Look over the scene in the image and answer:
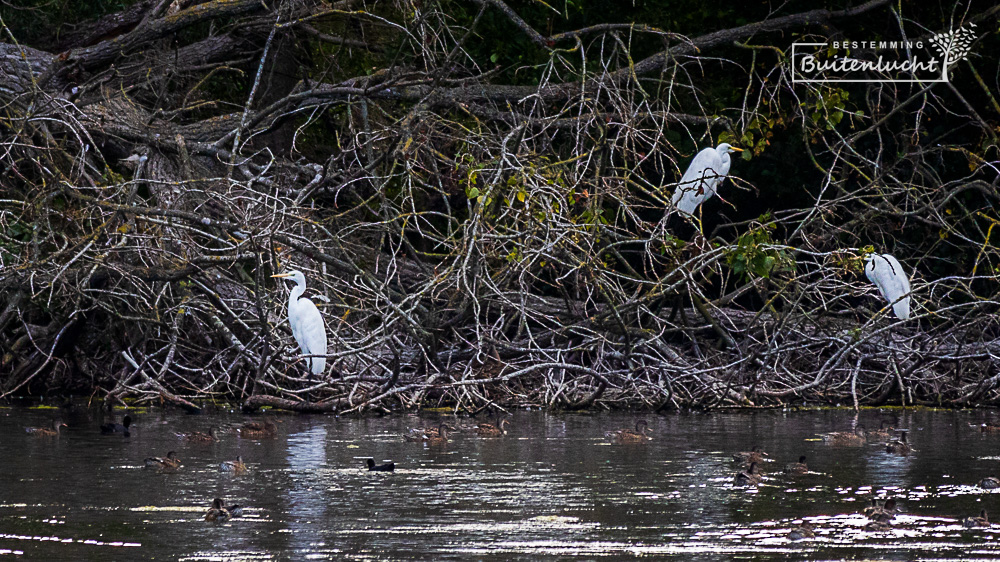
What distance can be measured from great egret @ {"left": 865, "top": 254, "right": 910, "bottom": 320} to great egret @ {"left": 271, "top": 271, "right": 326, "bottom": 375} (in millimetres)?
4893

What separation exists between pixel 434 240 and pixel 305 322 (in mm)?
2460

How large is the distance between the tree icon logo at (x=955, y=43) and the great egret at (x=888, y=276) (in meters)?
2.89

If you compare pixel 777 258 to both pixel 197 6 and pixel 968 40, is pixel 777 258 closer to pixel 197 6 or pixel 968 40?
pixel 968 40

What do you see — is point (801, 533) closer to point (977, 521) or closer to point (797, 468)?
point (977, 521)

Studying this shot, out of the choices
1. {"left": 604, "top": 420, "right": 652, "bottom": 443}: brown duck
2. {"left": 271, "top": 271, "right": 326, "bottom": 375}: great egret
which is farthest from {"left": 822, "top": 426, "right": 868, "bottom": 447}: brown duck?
{"left": 271, "top": 271, "right": 326, "bottom": 375}: great egret

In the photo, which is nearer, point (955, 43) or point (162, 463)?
point (162, 463)

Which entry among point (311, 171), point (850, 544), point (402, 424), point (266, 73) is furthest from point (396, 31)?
point (850, 544)

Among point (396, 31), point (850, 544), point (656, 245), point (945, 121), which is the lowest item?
point (850, 544)

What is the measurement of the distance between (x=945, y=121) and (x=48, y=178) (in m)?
9.89

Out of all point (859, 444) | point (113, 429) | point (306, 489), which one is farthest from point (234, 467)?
point (859, 444)

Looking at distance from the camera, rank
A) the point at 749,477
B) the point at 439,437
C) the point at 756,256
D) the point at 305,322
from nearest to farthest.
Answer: the point at 749,477, the point at 439,437, the point at 756,256, the point at 305,322

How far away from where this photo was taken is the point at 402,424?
1123 centimetres

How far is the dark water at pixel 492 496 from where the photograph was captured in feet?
18.8

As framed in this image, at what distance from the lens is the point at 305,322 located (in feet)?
38.0
